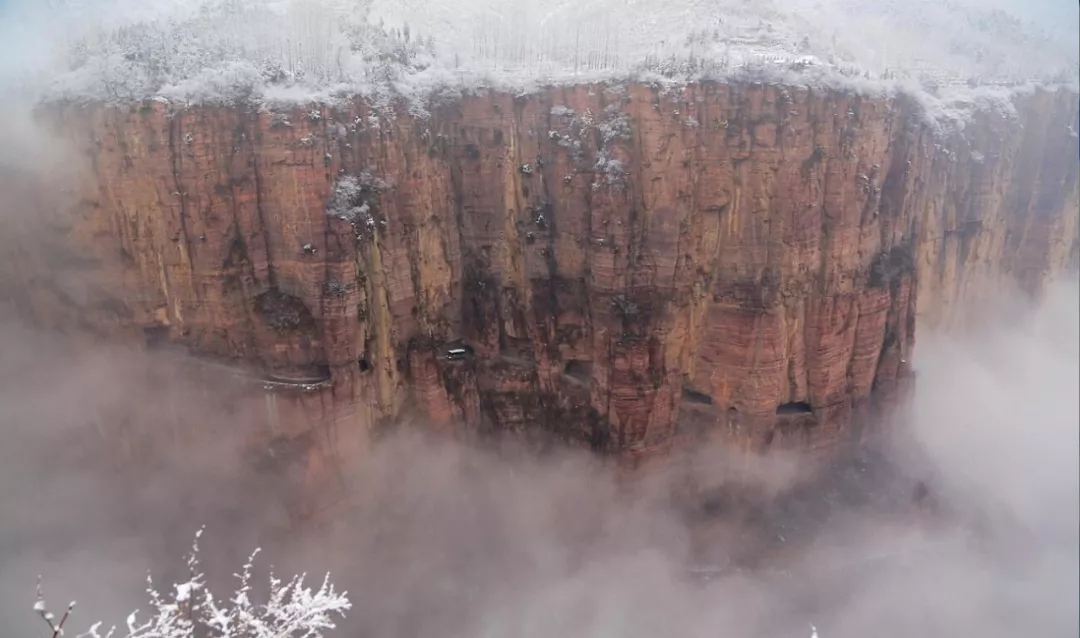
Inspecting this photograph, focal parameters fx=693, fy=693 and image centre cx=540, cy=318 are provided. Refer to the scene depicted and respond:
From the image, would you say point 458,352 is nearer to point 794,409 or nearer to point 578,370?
point 578,370

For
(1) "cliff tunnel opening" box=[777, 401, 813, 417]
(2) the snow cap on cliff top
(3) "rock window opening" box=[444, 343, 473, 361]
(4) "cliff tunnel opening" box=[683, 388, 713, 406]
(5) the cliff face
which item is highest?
(2) the snow cap on cliff top

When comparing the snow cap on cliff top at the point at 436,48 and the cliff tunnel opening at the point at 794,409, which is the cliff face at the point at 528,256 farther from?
the snow cap on cliff top at the point at 436,48

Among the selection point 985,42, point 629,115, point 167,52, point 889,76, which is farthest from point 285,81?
point 985,42

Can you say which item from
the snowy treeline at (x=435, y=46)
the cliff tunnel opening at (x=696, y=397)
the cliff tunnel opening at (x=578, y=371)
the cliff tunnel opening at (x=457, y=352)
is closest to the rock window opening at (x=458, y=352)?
the cliff tunnel opening at (x=457, y=352)

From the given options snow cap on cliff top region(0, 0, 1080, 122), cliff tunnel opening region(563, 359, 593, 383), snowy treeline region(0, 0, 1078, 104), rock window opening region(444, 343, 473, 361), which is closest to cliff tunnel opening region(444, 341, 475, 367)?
rock window opening region(444, 343, 473, 361)

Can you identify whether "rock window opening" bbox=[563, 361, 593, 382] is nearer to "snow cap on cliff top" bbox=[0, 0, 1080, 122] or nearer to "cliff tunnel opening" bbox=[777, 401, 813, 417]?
"cliff tunnel opening" bbox=[777, 401, 813, 417]

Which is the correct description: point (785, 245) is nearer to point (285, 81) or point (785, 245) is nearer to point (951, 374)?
point (951, 374)
